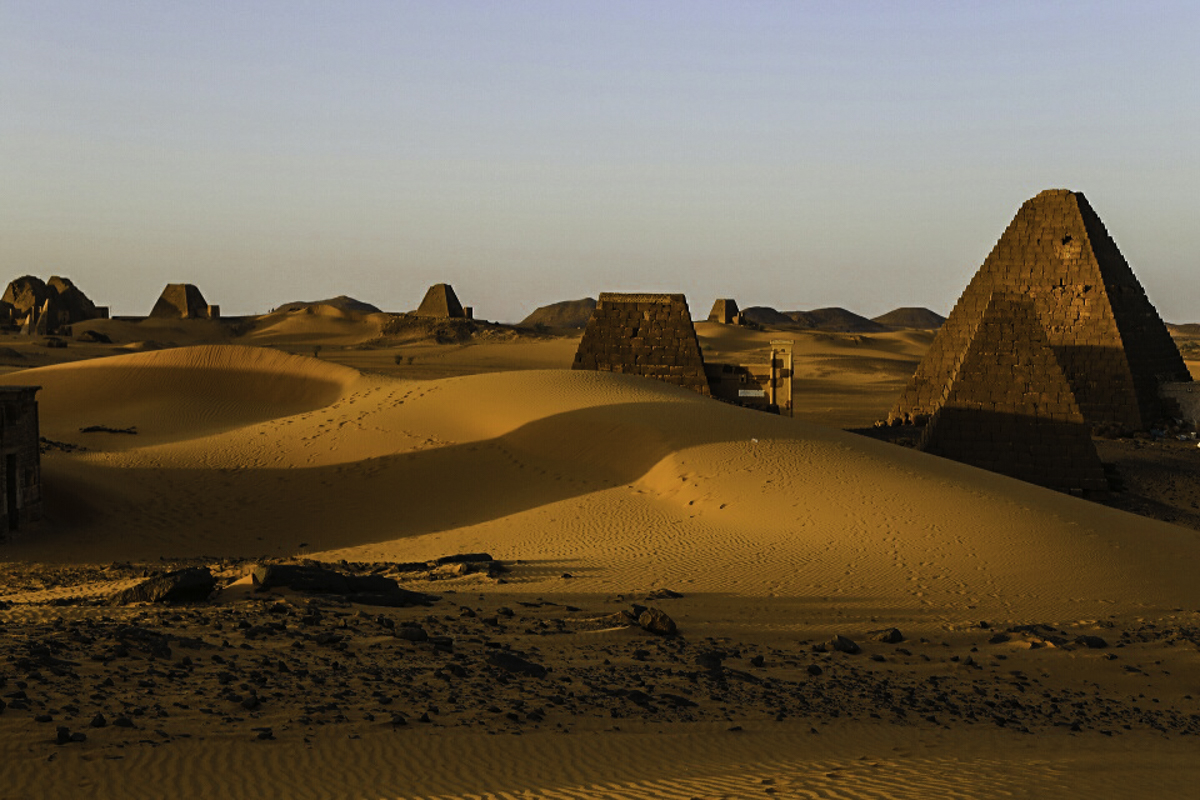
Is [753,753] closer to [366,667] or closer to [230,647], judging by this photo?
[366,667]

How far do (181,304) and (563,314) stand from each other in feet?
294

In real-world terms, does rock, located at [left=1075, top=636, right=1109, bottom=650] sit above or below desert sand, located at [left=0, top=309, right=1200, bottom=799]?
below

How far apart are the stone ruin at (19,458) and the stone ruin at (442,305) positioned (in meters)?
62.1

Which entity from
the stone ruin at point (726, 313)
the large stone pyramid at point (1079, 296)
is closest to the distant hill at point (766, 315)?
the stone ruin at point (726, 313)

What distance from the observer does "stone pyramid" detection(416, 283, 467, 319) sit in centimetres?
8044

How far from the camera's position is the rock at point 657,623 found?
1084 cm

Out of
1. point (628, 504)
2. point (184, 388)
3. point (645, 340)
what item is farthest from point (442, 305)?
point (628, 504)

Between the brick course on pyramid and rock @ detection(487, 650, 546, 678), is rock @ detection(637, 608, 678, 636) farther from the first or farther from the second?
the brick course on pyramid

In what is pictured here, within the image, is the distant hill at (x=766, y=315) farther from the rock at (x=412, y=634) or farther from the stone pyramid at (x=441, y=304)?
the rock at (x=412, y=634)

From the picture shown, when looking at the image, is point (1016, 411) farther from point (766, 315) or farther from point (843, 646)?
point (766, 315)

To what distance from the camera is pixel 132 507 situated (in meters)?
18.9

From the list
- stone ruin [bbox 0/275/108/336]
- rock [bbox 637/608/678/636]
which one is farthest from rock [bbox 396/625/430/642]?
stone ruin [bbox 0/275/108/336]

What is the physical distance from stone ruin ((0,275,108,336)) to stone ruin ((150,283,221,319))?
16.3 feet

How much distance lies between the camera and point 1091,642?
11.7 meters
